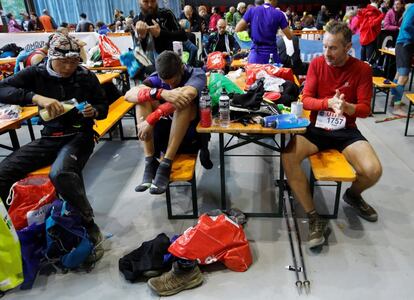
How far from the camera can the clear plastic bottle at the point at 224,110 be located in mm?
A: 2090

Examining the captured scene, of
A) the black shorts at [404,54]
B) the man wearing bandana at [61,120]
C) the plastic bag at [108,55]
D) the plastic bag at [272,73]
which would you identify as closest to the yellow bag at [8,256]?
the man wearing bandana at [61,120]

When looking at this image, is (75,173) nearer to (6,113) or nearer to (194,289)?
(6,113)

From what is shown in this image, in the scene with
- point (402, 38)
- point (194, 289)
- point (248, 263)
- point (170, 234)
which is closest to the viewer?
point (194, 289)

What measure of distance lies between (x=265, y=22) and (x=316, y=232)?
8.76ft

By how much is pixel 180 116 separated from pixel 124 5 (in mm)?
12735

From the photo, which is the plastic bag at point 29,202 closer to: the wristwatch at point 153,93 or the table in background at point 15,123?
the table in background at point 15,123

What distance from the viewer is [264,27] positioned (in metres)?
3.92

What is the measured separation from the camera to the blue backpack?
191 cm

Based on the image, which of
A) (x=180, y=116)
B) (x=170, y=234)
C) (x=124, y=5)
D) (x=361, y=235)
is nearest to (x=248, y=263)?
(x=170, y=234)

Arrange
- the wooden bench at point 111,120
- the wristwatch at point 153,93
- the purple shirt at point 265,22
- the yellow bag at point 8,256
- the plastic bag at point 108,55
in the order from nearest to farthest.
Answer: the yellow bag at point 8,256
the wristwatch at point 153,93
the wooden bench at point 111,120
the purple shirt at point 265,22
the plastic bag at point 108,55

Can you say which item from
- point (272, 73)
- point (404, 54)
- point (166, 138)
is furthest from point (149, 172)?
point (404, 54)

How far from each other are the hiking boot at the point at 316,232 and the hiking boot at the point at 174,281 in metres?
0.70

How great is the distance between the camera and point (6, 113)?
95.3 inches

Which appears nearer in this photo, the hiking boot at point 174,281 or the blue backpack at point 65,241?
the hiking boot at point 174,281
